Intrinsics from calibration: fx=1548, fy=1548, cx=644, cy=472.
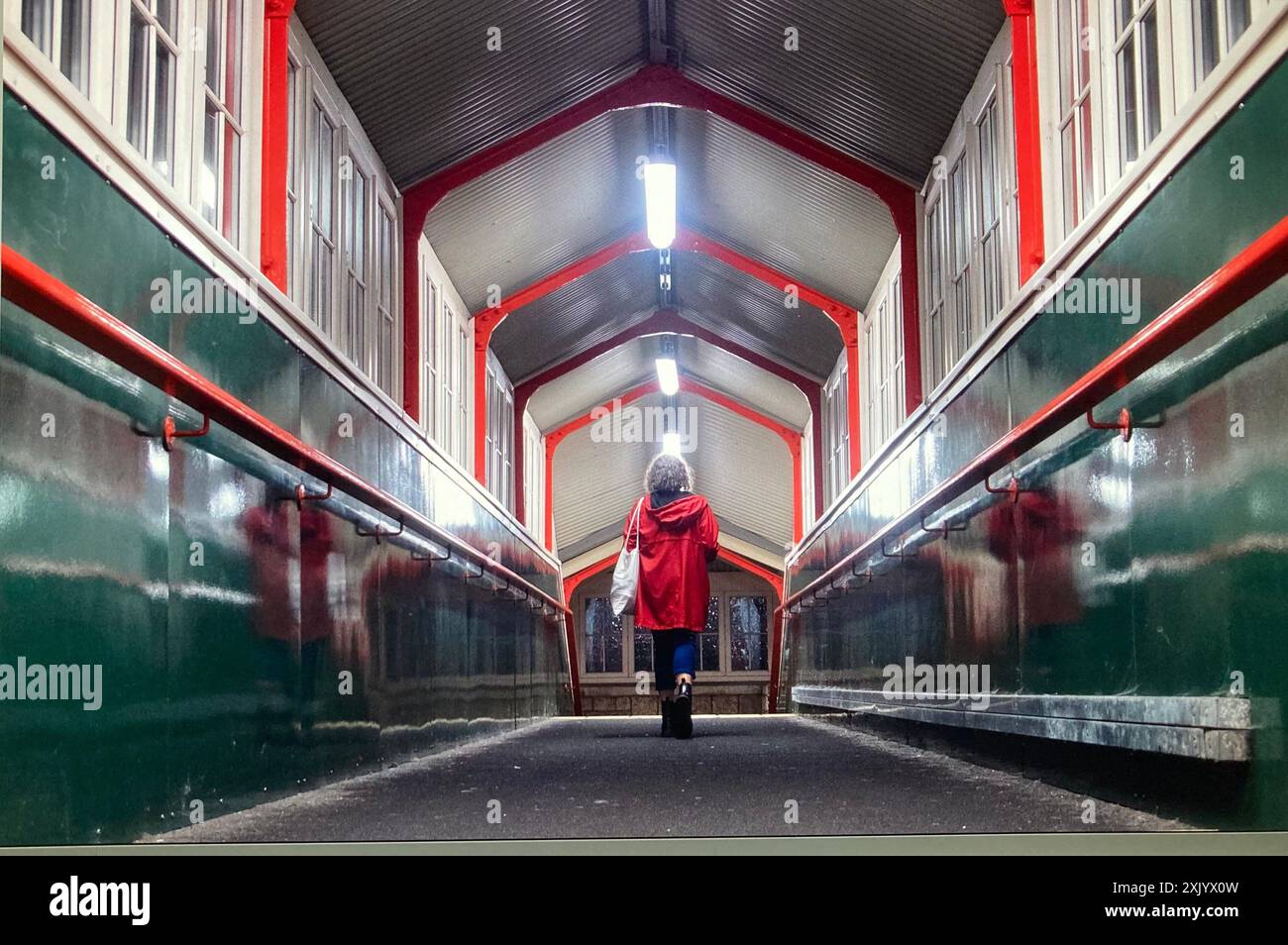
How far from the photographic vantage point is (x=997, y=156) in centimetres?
869

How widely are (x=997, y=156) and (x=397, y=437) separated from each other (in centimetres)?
373

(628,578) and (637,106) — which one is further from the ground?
(637,106)

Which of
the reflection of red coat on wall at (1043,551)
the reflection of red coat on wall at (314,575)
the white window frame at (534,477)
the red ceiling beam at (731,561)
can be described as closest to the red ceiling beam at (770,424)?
the red ceiling beam at (731,561)

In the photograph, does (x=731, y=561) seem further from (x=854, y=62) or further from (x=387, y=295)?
(x=854, y=62)

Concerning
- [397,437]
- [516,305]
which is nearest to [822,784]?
[397,437]

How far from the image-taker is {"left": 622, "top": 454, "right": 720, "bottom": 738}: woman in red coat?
779 cm

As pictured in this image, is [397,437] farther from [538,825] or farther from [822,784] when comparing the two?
[538,825]

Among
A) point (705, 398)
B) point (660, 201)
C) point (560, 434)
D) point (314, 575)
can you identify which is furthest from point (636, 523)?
point (560, 434)

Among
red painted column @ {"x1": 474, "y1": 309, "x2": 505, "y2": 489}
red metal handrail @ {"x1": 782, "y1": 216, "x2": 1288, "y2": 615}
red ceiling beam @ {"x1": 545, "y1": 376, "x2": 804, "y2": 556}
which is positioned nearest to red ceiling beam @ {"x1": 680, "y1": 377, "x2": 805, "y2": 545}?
red ceiling beam @ {"x1": 545, "y1": 376, "x2": 804, "y2": 556}

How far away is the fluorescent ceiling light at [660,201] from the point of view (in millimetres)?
13203

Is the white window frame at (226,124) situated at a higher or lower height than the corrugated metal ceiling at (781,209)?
lower

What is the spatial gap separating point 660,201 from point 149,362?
1059cm

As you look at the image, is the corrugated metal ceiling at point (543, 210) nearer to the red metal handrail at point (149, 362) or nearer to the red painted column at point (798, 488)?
the red metal handrail at point (149, 362)

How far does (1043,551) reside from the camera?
16.2ft
